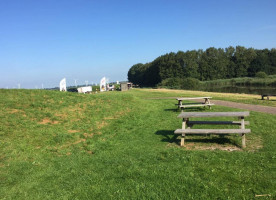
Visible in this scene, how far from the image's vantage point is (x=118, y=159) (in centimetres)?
536

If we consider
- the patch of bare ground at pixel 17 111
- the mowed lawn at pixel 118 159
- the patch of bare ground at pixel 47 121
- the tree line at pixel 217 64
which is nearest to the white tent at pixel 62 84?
the mowed lawn at pixel 118 159

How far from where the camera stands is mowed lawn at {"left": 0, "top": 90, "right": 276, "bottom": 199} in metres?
3.75

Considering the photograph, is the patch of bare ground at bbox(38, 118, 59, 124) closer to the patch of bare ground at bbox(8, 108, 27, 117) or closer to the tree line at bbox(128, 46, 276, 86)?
the patch of bare ground at bbox(8, 108, 27, 117)

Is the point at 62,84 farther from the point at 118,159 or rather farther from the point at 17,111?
the point at 118,159

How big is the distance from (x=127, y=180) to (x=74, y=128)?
462 cm

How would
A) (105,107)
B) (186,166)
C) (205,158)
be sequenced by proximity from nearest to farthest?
(186,166)
(205,158)
(105,107)

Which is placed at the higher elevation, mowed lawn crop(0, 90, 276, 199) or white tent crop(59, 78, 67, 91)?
white tent crop(59, 78, 67, 91)

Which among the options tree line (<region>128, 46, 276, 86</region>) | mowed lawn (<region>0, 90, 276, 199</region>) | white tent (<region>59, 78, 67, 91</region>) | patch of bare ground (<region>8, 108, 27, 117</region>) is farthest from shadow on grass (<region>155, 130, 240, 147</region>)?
tree line (<region>128, 46, 276, 86</region>)

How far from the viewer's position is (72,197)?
371 centimetres

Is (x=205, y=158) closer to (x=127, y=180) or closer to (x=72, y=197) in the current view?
(x=127, y=180)

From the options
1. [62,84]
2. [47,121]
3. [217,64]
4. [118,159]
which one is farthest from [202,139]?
[217,64]

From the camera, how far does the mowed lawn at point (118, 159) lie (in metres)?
3.75

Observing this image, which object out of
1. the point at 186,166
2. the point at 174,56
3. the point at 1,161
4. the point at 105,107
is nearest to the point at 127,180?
the point at 186,166

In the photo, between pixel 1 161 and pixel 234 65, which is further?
pixel 234 65
